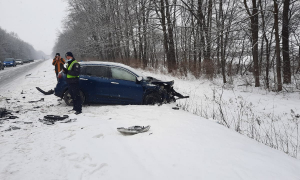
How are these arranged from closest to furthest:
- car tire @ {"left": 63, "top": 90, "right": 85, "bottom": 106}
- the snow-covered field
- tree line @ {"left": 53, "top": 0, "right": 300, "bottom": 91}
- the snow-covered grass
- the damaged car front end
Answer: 1. the snow-covered field
2. the snow-covered grass
3. car tire @ {"left": 63, "top": 90, "right": 85, "bottom": 106}
4. the damaged car front end
5. tree line @ {"left": 53, "top": 0, "right": 300, "bottom": 91}

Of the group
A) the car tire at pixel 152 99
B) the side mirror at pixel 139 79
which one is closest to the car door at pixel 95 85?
the side mirror at pixel 139 79

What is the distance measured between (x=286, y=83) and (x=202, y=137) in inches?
406

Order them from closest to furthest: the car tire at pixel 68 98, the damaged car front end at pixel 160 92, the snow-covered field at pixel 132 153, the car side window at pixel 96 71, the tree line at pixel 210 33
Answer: the snow-covered field at pixel 132 153 < the car tire at pixel 68 98 < the car side window at pixel 96 71 < the damaged car front end at pixel 160 92 < the tree line at pixel 210 33

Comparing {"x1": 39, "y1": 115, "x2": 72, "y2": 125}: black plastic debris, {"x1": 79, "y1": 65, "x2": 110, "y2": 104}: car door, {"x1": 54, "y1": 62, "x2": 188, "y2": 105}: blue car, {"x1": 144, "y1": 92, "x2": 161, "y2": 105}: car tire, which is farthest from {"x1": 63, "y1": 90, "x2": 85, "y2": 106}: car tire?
{"x1": 144, "y1": 92, "x2": 161, "y2": 105}: car tire

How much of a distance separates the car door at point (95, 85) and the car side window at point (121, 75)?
23cm

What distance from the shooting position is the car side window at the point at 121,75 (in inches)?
249

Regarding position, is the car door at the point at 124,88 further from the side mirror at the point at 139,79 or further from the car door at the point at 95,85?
the car door at the point at 95,85

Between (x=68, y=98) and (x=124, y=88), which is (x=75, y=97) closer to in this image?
(x=68, y=98)

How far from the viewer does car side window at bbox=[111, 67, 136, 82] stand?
633 cm

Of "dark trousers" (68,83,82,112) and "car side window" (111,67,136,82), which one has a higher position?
"car side window" (111,67,136,82)

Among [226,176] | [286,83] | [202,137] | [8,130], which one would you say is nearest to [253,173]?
[226,176]

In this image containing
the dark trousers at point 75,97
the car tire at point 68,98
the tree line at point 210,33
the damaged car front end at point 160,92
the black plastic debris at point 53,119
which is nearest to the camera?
the black plastic debris at point 53,119

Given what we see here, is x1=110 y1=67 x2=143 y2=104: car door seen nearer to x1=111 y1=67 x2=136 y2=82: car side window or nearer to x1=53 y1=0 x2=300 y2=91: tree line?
x1=111 y1=67 x2=136 y2=82: car side window

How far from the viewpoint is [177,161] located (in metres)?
2.59
